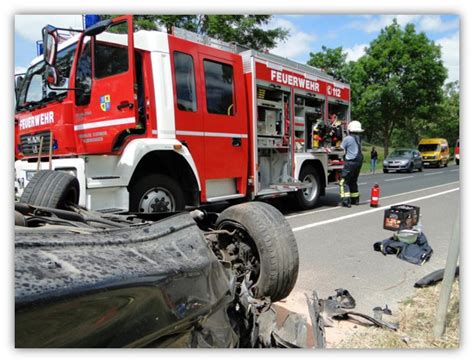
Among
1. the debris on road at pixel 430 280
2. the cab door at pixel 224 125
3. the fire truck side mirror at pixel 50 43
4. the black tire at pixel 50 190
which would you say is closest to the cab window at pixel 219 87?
the cab door at pixel 224 125

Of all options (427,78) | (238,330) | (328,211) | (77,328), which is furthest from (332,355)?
(328,211)

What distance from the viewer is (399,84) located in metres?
3.76

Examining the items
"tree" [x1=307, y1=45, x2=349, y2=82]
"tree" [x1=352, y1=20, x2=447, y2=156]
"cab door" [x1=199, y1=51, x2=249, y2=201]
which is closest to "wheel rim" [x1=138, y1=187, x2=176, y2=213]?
"cab door" [x1=199, y1=51, x2=249, y2=201]

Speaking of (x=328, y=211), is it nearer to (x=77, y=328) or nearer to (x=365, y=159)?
(x=365, y=159)

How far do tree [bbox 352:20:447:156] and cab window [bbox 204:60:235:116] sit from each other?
5.93 ft

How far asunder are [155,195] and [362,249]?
7.77 ft

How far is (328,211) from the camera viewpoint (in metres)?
6.73

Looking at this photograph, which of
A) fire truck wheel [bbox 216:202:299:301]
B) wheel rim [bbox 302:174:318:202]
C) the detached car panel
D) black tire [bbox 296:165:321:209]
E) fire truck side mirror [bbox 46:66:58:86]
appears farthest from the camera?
wheel rim [bbox 302:174:318:202]

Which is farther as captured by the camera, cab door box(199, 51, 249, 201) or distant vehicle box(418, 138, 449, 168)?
cab door box(199, 51, 249, 201)

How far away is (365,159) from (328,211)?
114cm

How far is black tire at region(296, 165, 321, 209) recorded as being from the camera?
270 inches

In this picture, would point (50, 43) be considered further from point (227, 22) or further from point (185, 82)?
point (185, 82)

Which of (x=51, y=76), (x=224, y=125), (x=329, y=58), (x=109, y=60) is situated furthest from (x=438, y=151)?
(x=51, y=76)

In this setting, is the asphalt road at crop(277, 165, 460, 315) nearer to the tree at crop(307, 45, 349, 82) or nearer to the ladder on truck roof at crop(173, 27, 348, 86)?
the tree at crop(307, 45, 349, 82)
